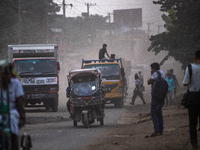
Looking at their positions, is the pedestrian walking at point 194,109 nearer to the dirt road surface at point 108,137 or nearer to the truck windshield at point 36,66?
the dirt road surface at point 108,137

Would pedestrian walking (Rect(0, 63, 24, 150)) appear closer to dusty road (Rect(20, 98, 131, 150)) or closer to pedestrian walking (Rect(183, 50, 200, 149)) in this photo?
dusty road (Rect(20, 98, 131, 150))

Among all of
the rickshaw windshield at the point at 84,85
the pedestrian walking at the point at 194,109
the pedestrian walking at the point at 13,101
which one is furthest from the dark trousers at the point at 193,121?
the rickshaw windshield at the point at 84,85

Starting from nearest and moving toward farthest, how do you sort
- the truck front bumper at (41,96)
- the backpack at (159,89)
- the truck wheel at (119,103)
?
the backpack at (159,89)
the truck front bumper at (41,96)
the truck wheel at (119,103)

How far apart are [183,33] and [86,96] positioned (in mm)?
13233

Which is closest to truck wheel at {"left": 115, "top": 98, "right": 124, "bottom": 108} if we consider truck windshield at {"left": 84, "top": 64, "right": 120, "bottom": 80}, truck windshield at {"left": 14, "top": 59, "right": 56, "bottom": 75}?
truck windshield at {"left": 84, "top": 64, "right": 120, "bottom": 80}

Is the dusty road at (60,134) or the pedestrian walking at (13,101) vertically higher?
the pedestrian walking at (13,101)

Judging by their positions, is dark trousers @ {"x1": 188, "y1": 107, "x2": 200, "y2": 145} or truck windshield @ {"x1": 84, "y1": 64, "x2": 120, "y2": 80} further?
truck windshield @ {"x1": 84, "y1": 64, "x2": 120, "y2": 80}

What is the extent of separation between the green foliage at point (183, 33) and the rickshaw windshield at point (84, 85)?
1077 centimetres

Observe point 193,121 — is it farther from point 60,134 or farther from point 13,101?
point 60,134

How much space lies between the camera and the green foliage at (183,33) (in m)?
23.5

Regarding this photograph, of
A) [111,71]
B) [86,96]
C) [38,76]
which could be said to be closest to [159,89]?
[86,96]

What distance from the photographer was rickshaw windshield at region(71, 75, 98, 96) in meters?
13.8

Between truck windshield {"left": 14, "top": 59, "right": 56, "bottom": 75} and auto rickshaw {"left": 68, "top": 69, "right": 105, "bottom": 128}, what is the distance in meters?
5.50

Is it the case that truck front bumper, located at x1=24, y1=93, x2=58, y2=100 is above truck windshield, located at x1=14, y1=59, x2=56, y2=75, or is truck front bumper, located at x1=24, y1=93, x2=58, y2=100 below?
below
